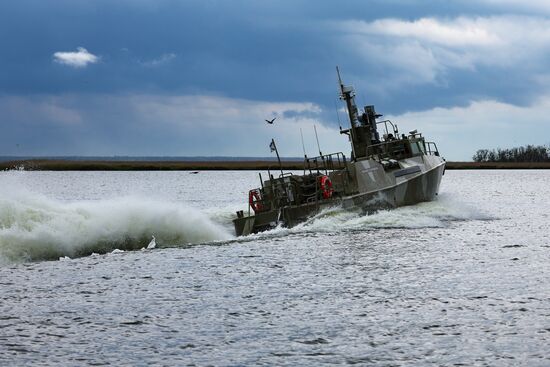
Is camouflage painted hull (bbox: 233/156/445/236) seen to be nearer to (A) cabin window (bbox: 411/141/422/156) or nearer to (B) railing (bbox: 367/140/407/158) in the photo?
(A) cabin window (bbox: 411/141/422/156)

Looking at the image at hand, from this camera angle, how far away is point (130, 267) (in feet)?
72.6

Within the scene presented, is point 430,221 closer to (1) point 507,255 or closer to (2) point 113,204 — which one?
(1) point 507,255

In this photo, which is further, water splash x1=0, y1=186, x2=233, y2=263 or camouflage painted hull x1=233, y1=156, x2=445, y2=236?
camouflage painted hull x1=233, y1=156, x2=445, y2=236

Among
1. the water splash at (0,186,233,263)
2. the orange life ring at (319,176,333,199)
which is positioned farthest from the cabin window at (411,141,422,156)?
the water splash at (0,186,233,263)

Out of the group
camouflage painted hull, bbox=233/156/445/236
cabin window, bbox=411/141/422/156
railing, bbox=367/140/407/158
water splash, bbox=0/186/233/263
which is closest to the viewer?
water splash, bbox=0/186/233/263

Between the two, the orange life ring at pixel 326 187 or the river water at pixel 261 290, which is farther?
the orange life ring at pixel 326 187

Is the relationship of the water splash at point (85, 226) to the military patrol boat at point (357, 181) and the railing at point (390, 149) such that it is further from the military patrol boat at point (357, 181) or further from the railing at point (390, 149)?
→ the railing at point (390, 149)

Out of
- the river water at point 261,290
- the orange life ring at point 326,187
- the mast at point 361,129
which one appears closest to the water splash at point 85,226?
the river water at point 261,290

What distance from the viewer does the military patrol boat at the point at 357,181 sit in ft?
99.0

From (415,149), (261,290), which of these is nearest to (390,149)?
(415,149)

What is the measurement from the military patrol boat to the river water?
853mm

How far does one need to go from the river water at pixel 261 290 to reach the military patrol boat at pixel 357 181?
2.80ft

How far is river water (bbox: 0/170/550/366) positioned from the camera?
12.5 metres

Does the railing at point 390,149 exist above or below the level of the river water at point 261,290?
above
